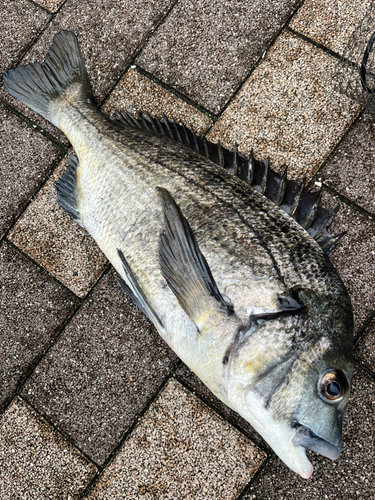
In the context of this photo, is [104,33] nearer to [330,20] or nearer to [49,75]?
[49,75]

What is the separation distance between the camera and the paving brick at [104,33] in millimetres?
3404

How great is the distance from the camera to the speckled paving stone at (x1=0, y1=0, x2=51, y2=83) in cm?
351

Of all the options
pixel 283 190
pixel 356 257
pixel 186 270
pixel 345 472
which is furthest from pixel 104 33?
pixel 345 472

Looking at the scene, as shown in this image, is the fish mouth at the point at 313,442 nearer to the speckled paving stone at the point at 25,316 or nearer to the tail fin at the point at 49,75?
the speckled paving stone at the point at 25,316

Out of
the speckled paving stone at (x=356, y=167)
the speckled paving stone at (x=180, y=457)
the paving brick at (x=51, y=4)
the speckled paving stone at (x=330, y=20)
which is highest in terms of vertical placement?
the speckled paving stone at (x=330, y=20)

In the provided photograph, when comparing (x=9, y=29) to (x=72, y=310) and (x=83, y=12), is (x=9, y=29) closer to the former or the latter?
(x=83, y=12)

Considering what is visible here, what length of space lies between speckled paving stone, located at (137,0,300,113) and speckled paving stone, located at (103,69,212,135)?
Result: 0.09 metres

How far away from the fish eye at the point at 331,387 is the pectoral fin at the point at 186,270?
1.58ft

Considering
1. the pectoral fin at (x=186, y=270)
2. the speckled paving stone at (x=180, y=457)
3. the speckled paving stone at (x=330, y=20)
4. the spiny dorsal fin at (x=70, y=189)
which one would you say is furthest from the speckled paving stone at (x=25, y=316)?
the speckled paving stone at (x=330, y=20)

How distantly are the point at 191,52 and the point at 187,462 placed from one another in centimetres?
275

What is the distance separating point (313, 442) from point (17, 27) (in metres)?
3.47

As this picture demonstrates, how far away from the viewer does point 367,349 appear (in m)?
2.86

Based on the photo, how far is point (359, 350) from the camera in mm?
2855

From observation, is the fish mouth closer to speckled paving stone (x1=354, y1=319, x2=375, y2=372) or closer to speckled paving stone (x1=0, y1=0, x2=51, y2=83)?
speckled paving stone (x1=354, y1=319, x2=375, y2=372)
